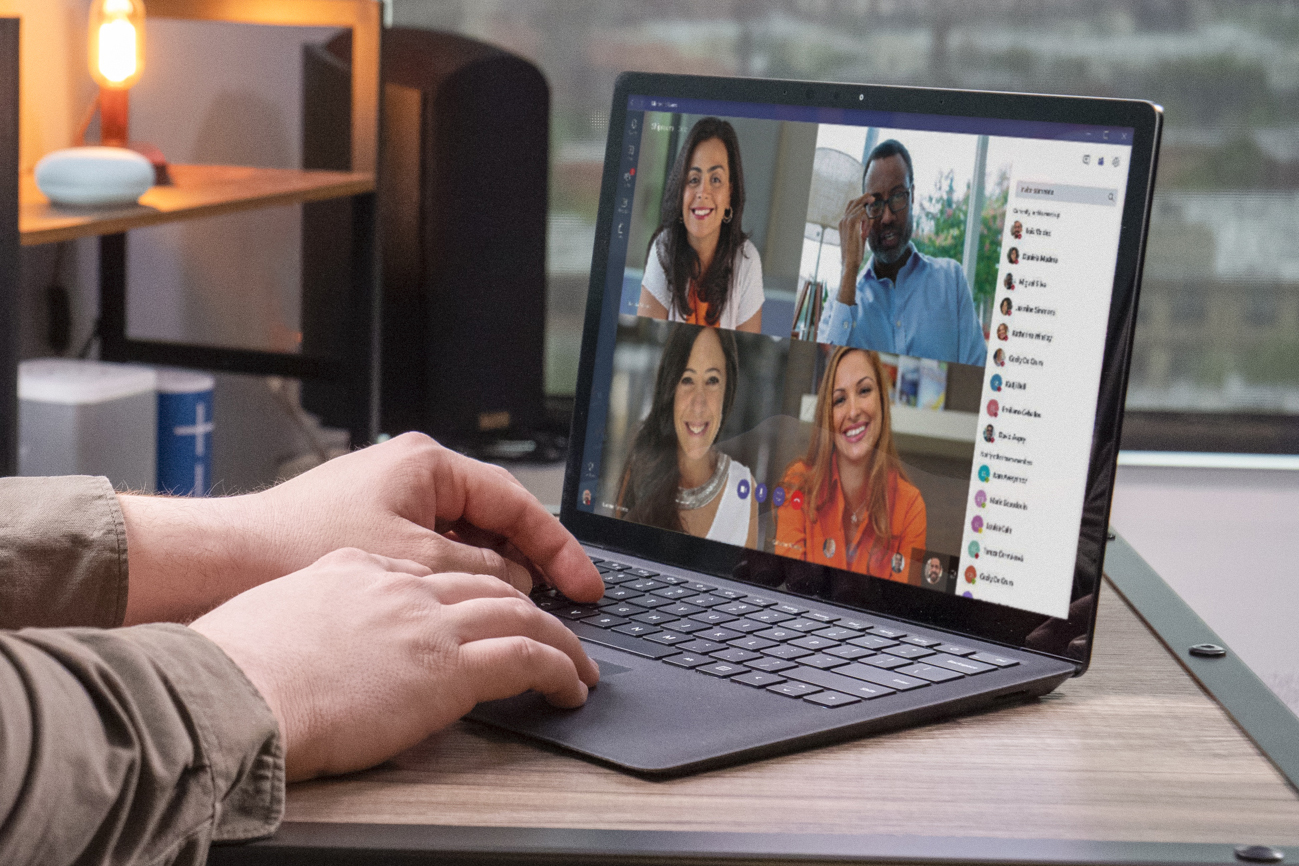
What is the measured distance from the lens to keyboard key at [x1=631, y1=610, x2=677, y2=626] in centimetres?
62

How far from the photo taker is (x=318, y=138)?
209 cm

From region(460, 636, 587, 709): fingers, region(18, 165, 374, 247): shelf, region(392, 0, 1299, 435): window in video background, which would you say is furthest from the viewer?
region(392, 0, 1299, 435): window in video background

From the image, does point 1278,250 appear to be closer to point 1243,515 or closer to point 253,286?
point 1243,515

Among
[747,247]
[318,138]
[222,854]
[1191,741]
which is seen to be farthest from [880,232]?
[318,138]

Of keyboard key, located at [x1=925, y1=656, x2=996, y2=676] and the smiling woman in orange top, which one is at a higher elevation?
the smiling woman in orange top

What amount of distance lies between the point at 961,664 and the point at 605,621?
0.16m

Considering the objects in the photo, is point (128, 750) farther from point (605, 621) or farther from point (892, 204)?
point (892, 204)

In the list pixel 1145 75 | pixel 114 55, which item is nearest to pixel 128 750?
pixel 114 55

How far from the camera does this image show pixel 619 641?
59 centimetres

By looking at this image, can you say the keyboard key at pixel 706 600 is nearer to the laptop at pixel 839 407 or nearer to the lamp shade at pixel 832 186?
the laptop at pixel 839 407

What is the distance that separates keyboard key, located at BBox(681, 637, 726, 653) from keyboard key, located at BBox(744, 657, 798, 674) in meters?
0.02

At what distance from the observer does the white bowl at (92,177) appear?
1390 mm

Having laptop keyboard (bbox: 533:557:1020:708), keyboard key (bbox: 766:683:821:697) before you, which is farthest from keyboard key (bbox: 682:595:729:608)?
keyboard key (bbox: 766:683:821:697)

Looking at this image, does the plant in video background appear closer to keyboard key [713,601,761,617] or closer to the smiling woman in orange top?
the smiling woman in orange top
